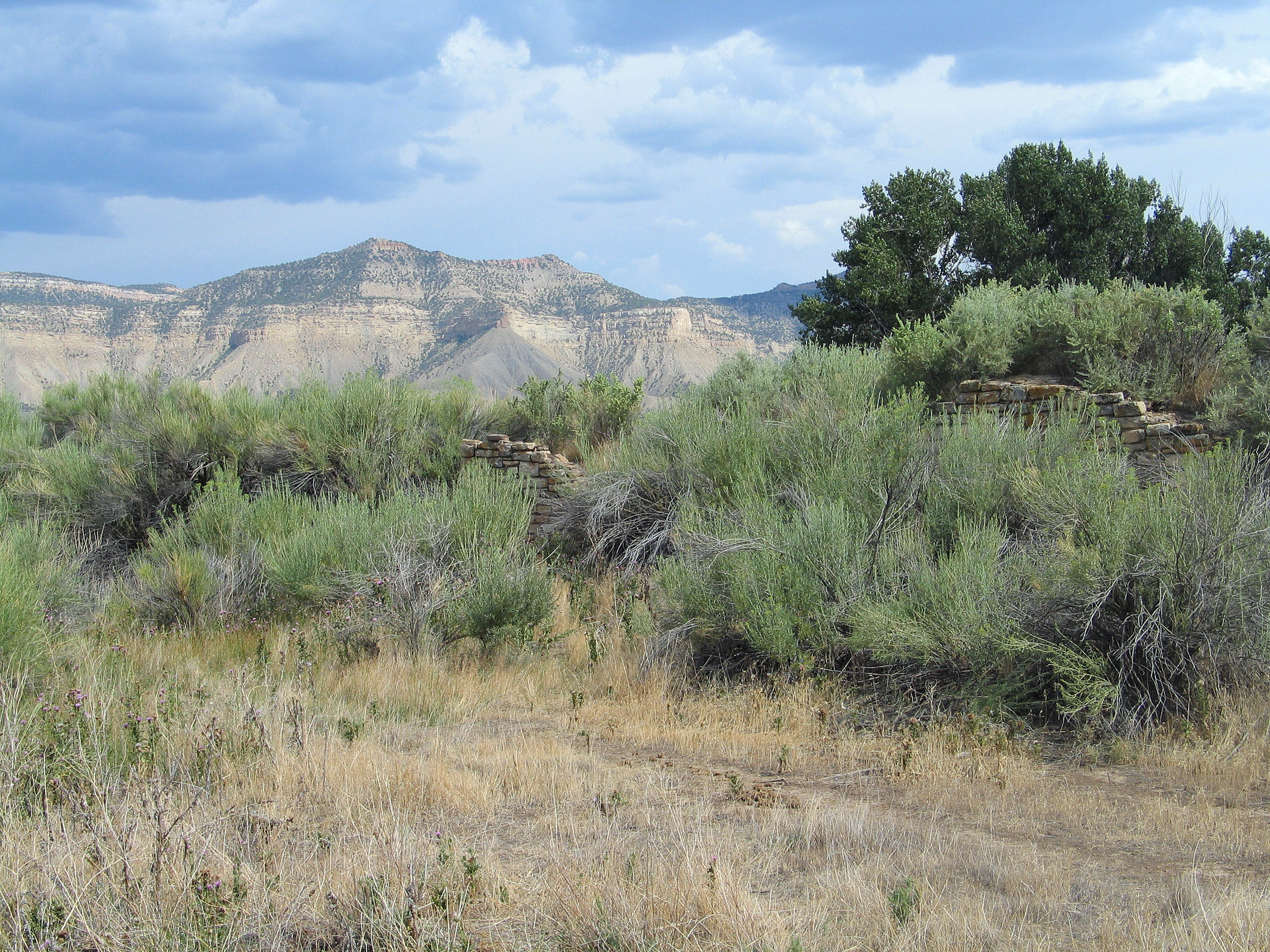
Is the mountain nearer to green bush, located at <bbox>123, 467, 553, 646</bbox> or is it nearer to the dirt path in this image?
green bush, located at <bbox>123, 467, 553, 646</bbox>

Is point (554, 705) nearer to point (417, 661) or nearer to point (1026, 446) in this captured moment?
point (417, 661)

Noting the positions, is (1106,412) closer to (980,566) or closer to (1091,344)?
(1091,344)

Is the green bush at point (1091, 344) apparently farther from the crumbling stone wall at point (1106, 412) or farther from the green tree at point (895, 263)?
the green tree at point (895, 263)

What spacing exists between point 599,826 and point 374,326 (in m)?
70.5

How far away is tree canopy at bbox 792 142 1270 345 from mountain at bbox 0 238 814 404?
39097 mm

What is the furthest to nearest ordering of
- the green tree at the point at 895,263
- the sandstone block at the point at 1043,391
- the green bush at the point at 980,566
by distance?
the green tree at the point at 895,263 < the sandstone block at the point at 1043,391 < the green bush at the point at 980,566

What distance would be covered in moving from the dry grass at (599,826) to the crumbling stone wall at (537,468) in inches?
207

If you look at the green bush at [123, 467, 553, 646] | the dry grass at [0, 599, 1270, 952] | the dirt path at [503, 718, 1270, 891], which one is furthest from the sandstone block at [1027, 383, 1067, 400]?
the green bush at [123, 467, 553, 646]

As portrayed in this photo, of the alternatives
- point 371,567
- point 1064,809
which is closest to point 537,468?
point 371,567

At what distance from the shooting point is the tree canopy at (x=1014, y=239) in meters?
20.3

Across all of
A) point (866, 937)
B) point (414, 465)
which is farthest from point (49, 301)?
point (866, 937)

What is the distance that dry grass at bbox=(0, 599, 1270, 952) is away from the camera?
3.14 meters

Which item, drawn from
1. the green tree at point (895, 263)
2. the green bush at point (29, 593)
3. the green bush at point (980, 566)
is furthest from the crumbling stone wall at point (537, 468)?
the green tree at point (895, 263)

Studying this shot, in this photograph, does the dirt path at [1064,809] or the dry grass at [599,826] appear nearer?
the dry grass at [599,826]
